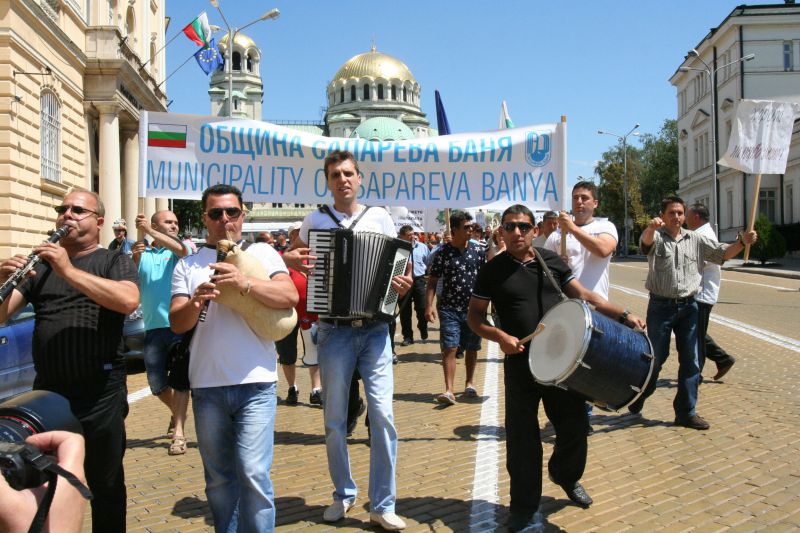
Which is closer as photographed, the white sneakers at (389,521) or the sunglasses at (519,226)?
the white sneakers at (389,521)

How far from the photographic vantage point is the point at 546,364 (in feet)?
14.7

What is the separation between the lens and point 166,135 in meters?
6.41

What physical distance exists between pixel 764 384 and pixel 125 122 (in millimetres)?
26261

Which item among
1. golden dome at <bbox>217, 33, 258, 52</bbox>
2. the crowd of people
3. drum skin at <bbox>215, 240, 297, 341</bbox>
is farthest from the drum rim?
golden dome at <bbox>217, 33, 258, 52</bbox>

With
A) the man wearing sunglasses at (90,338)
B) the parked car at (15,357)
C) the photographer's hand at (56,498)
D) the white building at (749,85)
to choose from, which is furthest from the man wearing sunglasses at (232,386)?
the white building at (749,85)

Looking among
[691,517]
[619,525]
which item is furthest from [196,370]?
[691,517]

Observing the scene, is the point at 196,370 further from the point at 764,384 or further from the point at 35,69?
the point at 35,69

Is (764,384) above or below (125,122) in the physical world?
below

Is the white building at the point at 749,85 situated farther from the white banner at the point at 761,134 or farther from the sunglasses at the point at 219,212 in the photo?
the sunglasses at the point at 219,212

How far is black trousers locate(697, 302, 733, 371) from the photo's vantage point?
25.8ft

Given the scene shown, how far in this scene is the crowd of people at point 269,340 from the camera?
365cm

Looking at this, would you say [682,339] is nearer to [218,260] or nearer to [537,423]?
[537,423]

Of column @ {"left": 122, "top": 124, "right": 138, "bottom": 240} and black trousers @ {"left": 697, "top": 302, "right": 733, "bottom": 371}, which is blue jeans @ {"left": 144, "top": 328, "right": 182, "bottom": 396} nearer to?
black trousers @ {"left": 697, "top": 302, "right": 733, "bottom": 371}

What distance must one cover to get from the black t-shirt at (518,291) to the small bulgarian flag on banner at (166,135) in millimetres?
3010
